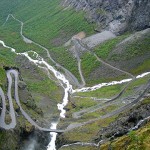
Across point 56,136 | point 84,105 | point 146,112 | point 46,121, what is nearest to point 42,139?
point 56,136

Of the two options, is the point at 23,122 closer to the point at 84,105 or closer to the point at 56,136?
the point at 56,136

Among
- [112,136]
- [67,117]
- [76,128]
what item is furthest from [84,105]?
[112,136]

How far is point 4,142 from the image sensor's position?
13425 cm

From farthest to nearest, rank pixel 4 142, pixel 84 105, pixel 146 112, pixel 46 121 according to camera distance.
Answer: pixel 84 105 → pixel 46 121 → pixel 4 142 → pixel 146 112

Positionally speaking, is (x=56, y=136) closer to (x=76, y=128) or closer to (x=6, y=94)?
(x=76, y=128)

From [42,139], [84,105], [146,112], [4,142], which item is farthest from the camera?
[84,105]

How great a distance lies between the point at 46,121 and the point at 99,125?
86.2ft

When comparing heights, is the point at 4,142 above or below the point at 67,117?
above

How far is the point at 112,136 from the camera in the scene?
4171 inches

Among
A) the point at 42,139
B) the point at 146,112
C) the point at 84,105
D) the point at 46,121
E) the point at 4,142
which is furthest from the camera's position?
the point at 84,105

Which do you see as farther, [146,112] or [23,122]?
[23,122]

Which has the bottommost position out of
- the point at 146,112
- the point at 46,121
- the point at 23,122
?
the point at 46,121

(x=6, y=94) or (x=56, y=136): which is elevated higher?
(x=6, y=94)

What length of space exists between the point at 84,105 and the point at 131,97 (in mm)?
23997
